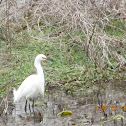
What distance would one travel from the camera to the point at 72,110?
6.82 metres

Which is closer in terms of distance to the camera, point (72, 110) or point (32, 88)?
point (72, 110)

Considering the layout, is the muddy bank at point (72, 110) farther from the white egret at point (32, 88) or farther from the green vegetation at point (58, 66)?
the green vegetation at point (58, 66)

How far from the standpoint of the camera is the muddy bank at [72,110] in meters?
6.17

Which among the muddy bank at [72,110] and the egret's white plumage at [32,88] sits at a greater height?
the egret's white plumage at [32,88]

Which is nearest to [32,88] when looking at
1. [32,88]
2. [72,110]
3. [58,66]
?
[32,88]

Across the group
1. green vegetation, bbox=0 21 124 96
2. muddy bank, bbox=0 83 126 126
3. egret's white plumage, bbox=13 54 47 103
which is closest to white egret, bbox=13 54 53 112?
egret's white plumage, bbox=13 54 47 103

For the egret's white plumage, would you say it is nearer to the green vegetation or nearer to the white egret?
the white egret

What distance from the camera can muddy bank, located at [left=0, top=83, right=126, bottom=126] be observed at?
6172mm

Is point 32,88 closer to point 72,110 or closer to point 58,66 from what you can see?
point 72,110

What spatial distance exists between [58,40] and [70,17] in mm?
789

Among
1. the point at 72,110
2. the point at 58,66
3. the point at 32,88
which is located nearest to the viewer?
the point at 72,110

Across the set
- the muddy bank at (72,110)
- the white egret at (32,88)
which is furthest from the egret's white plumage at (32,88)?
the muddy bank at (72,110)

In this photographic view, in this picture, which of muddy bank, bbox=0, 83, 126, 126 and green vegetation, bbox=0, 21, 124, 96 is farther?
green vegetation, bbox=0, 21, 124, 96

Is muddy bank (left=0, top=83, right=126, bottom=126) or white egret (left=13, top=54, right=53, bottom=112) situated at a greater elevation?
white egret (left=13, top=54, right=53, bottom=112)
